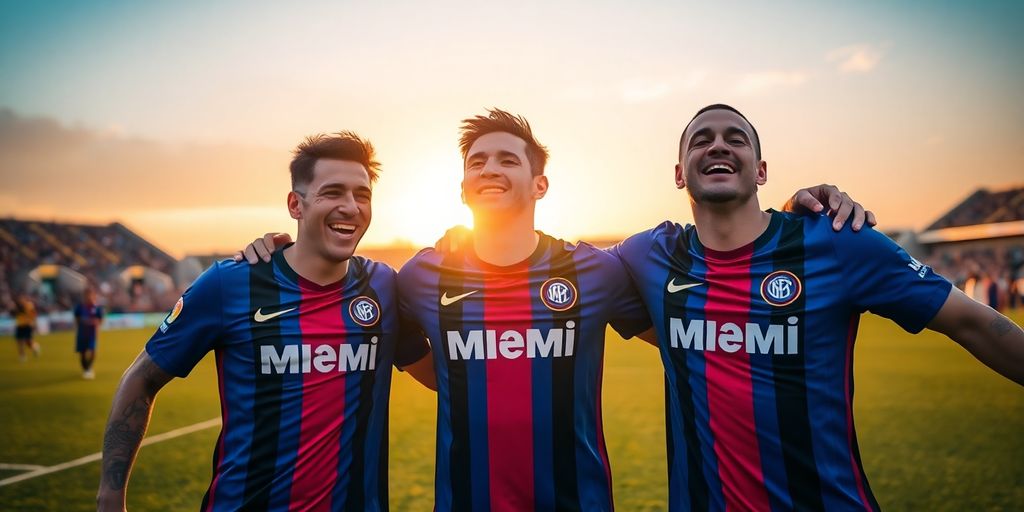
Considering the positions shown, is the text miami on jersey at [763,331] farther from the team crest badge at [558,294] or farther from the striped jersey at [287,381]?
the striped jersey at [287,381]

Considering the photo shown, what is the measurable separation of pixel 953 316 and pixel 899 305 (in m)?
0.19

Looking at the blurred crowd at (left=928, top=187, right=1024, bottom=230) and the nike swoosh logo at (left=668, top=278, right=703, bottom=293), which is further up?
the blurred crowd at (left=928, top=187, right=1024, bottom=230)

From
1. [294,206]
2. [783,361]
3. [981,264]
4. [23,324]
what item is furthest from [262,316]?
[981,264]

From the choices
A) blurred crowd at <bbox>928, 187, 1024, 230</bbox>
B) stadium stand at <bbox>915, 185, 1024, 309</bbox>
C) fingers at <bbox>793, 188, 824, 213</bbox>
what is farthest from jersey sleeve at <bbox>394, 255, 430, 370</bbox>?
blurred crowd at <bbox>928, 187, 1024, 230</bbox>

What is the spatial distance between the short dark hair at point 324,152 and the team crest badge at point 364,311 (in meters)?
0.62

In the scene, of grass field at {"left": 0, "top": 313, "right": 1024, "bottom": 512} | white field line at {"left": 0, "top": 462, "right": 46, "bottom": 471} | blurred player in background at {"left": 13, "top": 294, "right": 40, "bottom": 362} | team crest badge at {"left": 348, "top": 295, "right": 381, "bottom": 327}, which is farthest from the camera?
blurred player in background at {"left": 13, "top": 294, "right": 40, "bottom": 362}

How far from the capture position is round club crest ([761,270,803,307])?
2713 millimetres

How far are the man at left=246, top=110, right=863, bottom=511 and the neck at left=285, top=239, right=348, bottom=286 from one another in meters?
0.21

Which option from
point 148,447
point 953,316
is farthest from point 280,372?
point 148,447

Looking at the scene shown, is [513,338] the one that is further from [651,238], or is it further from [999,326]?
[999,326]

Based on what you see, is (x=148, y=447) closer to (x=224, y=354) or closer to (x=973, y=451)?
(x=224, y=354)

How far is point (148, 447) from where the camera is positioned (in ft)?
25.9

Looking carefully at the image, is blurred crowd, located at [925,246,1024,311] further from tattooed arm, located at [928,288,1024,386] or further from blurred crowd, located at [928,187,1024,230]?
tattooed arm, located at [928,288,1024,386]

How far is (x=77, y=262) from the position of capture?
50.1 m
